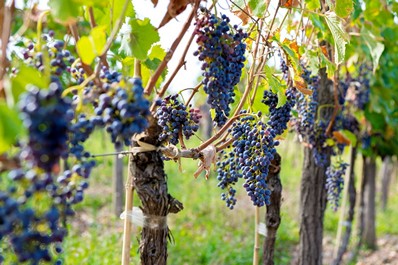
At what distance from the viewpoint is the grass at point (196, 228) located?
549cm

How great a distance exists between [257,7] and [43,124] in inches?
54.1

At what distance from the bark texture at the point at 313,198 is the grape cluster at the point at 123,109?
9.07ft

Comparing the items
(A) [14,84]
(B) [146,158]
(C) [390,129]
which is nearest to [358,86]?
(C) [390,129]

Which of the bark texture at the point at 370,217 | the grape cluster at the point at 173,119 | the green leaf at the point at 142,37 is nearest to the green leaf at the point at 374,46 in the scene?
the grape cluster at the point at 173,119

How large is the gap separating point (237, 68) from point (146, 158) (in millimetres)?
457

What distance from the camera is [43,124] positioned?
99cm

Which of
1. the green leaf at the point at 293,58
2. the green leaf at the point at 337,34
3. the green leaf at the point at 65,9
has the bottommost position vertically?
the green leaf at the point at 65,9

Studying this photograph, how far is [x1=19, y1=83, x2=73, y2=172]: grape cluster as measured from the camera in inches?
38.2

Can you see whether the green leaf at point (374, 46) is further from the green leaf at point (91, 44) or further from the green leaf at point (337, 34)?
the green leaf at point (91, 44)

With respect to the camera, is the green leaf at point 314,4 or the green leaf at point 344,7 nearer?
the green leaf at point 344,7

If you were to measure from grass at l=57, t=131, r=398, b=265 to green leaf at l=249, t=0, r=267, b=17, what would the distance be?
2204mm

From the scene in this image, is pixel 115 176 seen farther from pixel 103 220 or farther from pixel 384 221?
pixel 384 221

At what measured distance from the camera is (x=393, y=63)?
598cm

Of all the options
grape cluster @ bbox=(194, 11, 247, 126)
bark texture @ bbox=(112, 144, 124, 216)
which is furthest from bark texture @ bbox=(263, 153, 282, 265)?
bark texture @ bbox=(112, 144, 124, 216)
